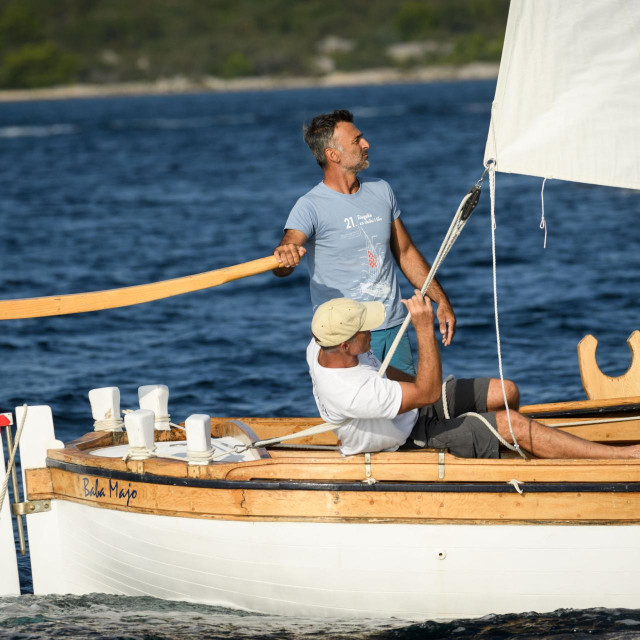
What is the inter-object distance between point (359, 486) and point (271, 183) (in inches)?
1203

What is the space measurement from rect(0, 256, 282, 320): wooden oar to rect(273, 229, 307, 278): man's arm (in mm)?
195

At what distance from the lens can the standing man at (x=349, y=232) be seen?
697 centimetres

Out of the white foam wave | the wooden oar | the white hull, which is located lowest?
the white hull

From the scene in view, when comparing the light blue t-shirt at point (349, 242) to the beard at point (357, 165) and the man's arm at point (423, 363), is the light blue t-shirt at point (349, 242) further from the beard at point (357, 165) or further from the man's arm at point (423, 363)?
the man's arm at point (423, 363)

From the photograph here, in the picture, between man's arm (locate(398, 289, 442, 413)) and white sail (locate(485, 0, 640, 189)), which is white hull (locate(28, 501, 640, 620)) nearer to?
man's arm (locate(398, 289, 442, 413))

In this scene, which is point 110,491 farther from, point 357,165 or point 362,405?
point 357,165

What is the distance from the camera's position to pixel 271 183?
3628 centimetres

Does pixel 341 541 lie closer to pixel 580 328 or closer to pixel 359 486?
pixel 359 486

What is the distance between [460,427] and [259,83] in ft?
579

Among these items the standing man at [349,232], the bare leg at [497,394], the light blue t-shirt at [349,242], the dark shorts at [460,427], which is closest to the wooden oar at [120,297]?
the standing man at [349,232]

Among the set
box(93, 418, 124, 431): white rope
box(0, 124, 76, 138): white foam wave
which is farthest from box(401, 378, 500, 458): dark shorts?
box(0, 124, 76, 138): white foam wave

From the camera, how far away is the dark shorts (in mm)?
6445

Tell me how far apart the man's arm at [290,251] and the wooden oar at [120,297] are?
195 millimetres

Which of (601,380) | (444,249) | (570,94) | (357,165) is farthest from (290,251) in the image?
(601,380)
